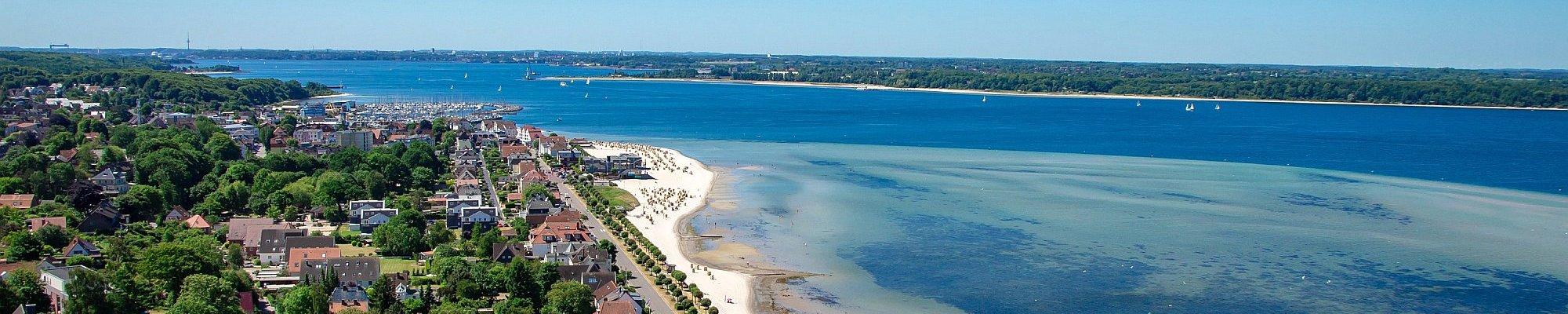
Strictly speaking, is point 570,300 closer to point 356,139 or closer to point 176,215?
point 176,215

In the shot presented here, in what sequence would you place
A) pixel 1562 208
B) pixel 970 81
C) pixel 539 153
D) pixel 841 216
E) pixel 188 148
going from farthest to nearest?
pixel 970 81 < pixel 539 153 < pixel 188 148 < pixel 1562 208 < pixel 841 216

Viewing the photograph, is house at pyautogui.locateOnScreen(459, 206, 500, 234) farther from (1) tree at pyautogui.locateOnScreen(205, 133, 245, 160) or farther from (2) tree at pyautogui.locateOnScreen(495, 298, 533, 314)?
(1) tree at pyautogui.locateOnScreen(205, 133, 245, 160)

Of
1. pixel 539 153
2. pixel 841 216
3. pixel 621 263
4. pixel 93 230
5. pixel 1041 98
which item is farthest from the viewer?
pixel 1041 98

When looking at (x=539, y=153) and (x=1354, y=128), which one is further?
(x=1354, y=128)

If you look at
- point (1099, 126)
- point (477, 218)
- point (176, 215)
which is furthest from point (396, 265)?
point (1099, 126)

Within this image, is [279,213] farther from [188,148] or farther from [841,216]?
[841,216]

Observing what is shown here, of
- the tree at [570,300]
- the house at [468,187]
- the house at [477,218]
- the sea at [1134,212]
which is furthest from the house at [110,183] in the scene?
the tree at [570,300]

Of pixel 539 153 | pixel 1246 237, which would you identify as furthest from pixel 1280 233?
pixel 539 153
